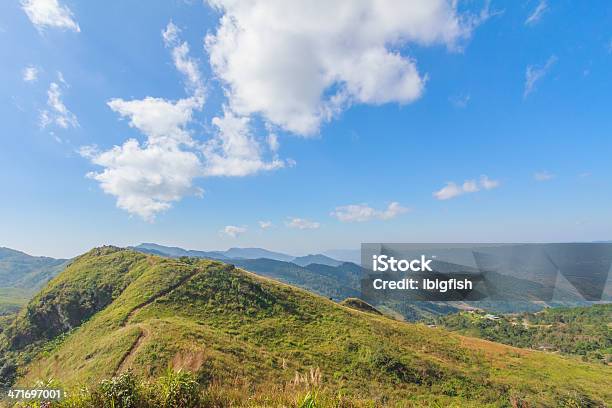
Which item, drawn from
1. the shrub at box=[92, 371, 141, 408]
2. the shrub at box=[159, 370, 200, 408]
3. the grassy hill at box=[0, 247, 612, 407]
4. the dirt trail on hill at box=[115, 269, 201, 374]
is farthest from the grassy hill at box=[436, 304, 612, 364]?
the shrub at box=[92, 371, 141, 408]

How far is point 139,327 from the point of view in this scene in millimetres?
33438

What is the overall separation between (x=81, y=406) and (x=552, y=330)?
549ft

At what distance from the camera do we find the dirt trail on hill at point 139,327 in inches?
1001

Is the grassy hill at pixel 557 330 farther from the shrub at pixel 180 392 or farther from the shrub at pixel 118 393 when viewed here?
the shrub at pixel 118 393

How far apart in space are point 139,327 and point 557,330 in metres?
157

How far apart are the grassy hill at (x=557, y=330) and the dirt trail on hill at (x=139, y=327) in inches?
4320

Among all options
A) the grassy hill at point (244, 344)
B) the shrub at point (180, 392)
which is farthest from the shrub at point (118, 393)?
the grassy hill at point (244, 344)

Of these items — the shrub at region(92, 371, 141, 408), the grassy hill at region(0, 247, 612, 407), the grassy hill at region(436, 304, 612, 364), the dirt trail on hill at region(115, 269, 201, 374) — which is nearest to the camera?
the shrub at region(92, 371, 141, 408)

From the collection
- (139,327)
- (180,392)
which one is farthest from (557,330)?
(180,392)

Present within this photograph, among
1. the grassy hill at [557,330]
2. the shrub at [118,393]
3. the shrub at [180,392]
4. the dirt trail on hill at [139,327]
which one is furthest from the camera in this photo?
the grassy hill at [557,330]

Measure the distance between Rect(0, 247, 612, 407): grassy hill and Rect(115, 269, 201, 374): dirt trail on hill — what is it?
0.58 feet

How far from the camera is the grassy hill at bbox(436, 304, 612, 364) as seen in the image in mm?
104800

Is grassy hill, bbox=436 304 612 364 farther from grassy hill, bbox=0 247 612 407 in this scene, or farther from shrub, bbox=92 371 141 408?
shrub, bbox=92 371 141 408

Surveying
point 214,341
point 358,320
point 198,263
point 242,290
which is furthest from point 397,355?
point 198,263
